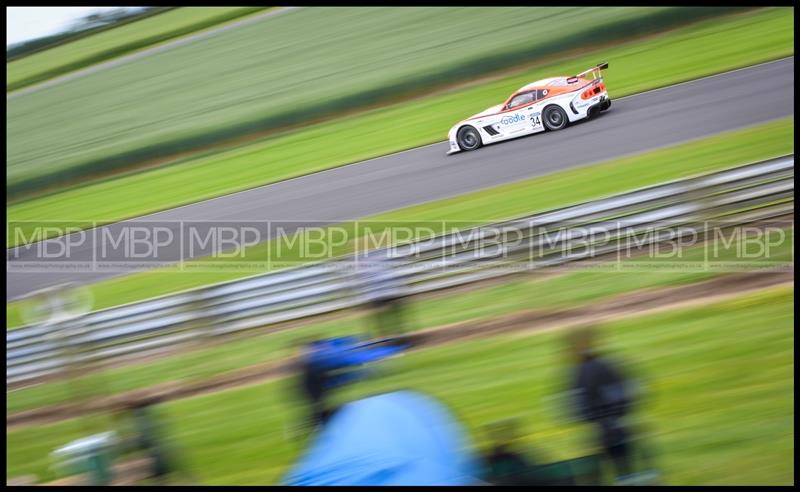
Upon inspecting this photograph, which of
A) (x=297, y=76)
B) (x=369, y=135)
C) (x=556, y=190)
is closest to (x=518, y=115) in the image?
(x=556, y=190)

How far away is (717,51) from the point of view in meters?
8.85

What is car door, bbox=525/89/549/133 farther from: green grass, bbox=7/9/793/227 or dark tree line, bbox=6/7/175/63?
dark tree line, bbox=6/7/175/63

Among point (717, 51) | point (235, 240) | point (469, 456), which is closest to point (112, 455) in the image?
point (469, 456)

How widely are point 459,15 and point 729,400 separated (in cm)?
595

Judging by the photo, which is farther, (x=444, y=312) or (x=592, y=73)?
(x=592, y=73)

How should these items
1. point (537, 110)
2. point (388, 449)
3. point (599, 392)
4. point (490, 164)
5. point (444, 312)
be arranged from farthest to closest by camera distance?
1. point (537, 110)
2. point (490, 164)
3. point (444, 312)
4. point (388, 449)
5. point (599, 392)

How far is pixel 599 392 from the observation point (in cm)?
415

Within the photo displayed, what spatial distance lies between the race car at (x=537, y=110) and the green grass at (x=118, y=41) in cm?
334

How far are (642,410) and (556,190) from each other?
344 centimetres

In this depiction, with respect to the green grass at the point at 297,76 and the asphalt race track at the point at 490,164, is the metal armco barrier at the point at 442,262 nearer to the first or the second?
the asphalt race track at the point at 490,164

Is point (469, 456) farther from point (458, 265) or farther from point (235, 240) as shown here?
point (235, 240)

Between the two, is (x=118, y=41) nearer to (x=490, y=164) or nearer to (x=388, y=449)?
(x=490, y=164)

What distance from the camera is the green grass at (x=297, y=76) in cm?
885

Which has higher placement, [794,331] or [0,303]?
[0,303]
